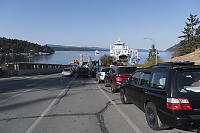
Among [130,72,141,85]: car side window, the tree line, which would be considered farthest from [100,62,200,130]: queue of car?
the tree line

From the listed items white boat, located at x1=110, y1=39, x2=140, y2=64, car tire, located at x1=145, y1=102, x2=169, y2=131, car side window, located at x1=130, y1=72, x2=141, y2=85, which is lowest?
car tire, located at x1=145, y1=102, x2=169, y2=131

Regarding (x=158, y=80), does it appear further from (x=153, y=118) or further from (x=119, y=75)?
(x=119, y=75)

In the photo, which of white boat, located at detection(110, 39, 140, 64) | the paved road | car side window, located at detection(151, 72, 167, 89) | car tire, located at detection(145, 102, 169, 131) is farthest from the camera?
white boat, located at detection(110, 39, 140, 64)

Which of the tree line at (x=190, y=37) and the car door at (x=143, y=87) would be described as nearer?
the car door at (x=143, y=87)

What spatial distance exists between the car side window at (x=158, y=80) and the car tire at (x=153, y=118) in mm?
552

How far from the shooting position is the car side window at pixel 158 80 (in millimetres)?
4611

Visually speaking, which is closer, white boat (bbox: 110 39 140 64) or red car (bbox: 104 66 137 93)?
red car (bbox: 104 66 137 93)

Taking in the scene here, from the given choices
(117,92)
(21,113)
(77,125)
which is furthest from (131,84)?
(117,92)

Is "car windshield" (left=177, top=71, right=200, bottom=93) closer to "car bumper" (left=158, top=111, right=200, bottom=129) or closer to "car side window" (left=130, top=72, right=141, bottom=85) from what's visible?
"car bumper" (left=158, top=111, right=200, bottom=129)

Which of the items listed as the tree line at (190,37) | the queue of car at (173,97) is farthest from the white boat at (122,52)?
the queue of car at (173,97)

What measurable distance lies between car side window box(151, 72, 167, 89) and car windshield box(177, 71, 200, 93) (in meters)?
0.37

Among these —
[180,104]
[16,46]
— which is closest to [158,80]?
[180,104]

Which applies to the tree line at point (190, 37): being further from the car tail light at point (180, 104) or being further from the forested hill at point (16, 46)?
the forested hill at point (16, 46)

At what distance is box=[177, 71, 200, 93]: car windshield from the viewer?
4.27m
